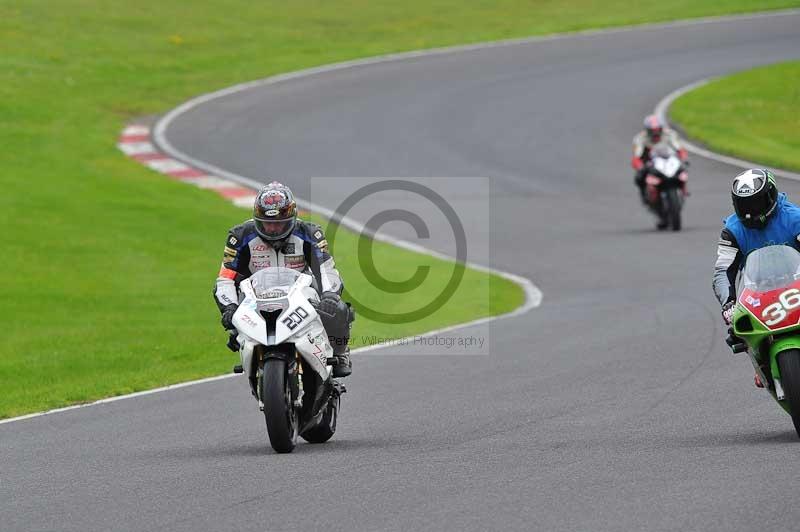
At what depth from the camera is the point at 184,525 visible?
6.72 m

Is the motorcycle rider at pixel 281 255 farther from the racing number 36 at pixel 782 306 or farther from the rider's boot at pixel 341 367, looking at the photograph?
the racing number 36 at pixel 782 306

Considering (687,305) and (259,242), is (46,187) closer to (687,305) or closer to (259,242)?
(687,305)

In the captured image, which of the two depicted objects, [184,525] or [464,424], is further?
[464,424]

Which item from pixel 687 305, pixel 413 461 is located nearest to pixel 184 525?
pixel 413 461

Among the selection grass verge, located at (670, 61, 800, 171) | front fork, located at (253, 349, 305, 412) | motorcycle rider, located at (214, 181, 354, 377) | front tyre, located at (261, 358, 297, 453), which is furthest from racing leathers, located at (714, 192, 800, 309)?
grass verge, located at (670, 61, 800, 171)

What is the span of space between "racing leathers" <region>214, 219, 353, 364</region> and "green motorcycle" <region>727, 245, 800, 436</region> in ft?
8.51

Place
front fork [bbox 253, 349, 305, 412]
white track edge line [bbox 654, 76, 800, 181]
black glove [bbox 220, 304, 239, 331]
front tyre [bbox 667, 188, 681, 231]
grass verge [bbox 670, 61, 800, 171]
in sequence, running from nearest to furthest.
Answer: front fork [bbox 253, 349, 305, 412] → black glove [bbox 220, 304, 239, 331] → front tyre [bbox 667, 188, 681, 231] → white track edge line [bbox 654, 76, 800, 181] → grass verge [bbox 670, 61, 800, 171]

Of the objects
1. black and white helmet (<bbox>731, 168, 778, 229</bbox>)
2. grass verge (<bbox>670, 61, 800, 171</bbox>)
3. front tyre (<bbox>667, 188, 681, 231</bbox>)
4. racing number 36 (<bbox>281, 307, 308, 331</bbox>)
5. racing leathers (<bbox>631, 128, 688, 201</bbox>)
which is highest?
black and white helmet (<bbox>731, 168, 778, 229</bbox>)

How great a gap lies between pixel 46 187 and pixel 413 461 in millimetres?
16570

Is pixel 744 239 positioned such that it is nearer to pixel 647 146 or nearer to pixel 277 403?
pixel 277 403

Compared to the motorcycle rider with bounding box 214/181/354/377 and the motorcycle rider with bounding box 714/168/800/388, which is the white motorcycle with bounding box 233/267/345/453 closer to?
the motorcycle rider with bounding box 214/181/354/377

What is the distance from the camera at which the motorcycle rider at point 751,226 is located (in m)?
8.94

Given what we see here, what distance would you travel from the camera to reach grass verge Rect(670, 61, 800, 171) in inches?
1178

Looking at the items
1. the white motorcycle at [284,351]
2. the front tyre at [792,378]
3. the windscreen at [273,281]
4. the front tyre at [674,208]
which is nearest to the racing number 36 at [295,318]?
the white motorcycle at [284,351]
